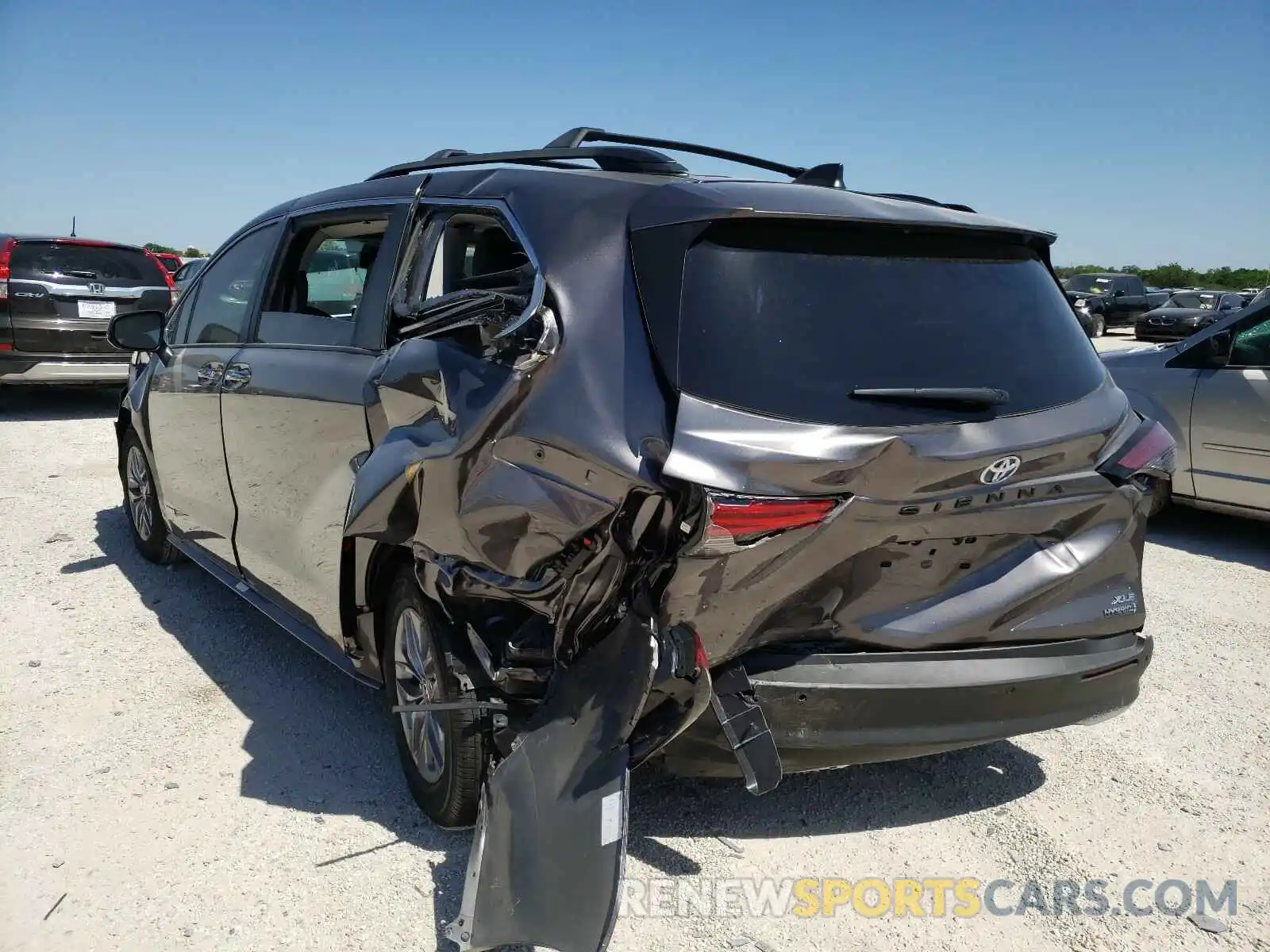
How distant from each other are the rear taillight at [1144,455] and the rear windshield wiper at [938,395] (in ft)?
1.43

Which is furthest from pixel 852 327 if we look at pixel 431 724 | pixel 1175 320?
pixel 1175 320

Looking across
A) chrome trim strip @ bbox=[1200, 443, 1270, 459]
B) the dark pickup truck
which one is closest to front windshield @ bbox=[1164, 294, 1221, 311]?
the dark pickup truck

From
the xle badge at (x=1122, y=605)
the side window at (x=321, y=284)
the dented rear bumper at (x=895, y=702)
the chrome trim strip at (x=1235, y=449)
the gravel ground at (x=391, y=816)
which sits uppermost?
the side window at (x=321, y=284)

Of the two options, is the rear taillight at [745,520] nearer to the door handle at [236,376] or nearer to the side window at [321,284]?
the side window at [321,284]

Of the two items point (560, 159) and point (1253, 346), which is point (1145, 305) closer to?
point (1253, 346)

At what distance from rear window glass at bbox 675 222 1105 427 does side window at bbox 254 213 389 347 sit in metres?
1.50

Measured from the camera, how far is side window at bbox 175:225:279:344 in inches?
170

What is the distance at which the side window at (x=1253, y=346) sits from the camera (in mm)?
6152

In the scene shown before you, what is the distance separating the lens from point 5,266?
10.2 metres

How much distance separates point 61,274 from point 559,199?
9817 millimetres

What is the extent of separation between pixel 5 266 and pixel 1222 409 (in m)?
10.7

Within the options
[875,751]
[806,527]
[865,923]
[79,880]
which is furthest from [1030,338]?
[79,880]

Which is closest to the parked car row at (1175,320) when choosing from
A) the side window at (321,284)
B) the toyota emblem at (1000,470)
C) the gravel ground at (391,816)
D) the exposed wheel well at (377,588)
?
the gravel ground at (391,816)

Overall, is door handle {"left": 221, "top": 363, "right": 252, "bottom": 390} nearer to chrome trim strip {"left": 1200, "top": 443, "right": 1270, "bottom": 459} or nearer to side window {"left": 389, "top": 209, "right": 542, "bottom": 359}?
side window {"left": 389, "top": 209, "right": 542, "bottom": 359}
